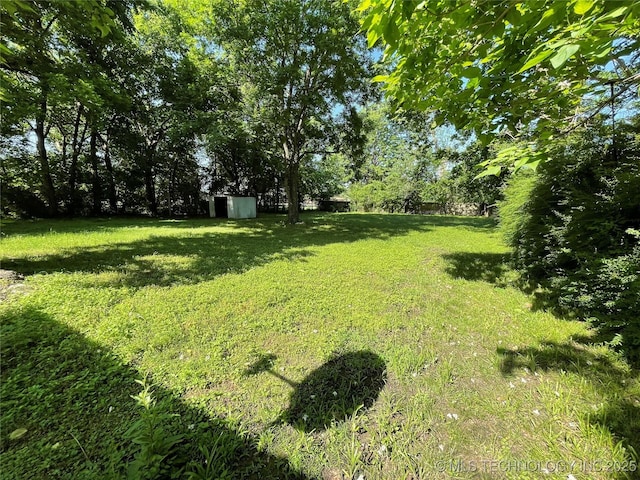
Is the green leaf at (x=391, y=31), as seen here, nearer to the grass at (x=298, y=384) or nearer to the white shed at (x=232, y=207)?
the grass at (x=298, y=384)

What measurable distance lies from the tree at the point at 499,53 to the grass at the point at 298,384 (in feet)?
5.61

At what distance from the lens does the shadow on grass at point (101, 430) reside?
1.31 m

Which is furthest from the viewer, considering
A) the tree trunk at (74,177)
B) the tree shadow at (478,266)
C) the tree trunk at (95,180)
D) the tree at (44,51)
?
the tree trunk at (95,180)

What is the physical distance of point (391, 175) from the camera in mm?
24062

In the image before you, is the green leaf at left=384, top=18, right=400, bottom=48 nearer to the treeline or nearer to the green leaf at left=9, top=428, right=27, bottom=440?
the green leaf at left=9, top=428, right=27, bottom=440

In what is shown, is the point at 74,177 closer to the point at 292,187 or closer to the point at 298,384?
the point at 292,187

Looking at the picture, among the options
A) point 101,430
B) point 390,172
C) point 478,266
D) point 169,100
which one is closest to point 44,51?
point 101,430

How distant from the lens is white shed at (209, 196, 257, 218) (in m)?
15.9

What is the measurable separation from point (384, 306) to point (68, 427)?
3.00 metres

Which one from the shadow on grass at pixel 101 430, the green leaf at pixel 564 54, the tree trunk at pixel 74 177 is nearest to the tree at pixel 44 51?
the shadow on grass at pixel 101 430

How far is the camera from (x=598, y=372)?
2.04 metres

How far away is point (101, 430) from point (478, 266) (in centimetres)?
602

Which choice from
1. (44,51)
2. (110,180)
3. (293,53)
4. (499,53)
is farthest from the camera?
(110,180)

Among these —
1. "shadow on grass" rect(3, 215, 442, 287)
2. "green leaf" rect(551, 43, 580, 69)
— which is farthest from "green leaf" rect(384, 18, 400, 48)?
"shadow on grass" rect(3, 215, 442, 287)
